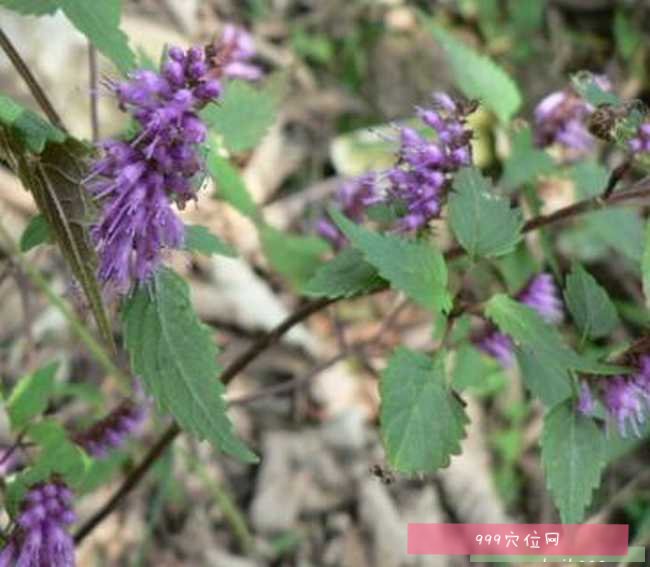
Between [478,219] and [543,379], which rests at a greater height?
[478,219]

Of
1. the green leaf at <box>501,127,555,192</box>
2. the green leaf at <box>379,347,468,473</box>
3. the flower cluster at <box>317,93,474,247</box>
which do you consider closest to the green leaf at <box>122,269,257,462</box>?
the green leaf at <box>379,347,468,473</box>

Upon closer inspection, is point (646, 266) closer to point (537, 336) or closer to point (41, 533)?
point (537, 336)

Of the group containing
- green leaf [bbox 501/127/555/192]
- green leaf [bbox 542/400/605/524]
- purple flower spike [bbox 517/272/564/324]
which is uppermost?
green leaf [bbox 501/127/555/192]

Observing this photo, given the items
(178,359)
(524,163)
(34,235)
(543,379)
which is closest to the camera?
(178,359)

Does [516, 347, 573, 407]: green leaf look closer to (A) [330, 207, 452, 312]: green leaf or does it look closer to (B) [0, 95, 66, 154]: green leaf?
(A) [330, 207, 452, 312]: green leaf

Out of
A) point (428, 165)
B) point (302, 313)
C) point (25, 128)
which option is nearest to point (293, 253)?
point (302, 313)

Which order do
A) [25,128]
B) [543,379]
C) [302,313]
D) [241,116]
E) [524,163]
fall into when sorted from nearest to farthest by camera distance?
1. [25,128]
2. [543,379]
3. [302,313]
4. [241,116]
5. [524,163]

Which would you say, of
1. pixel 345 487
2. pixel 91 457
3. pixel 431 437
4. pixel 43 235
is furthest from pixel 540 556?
pixel 43 235

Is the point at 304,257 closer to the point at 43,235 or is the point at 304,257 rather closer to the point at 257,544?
the point at 257,544
